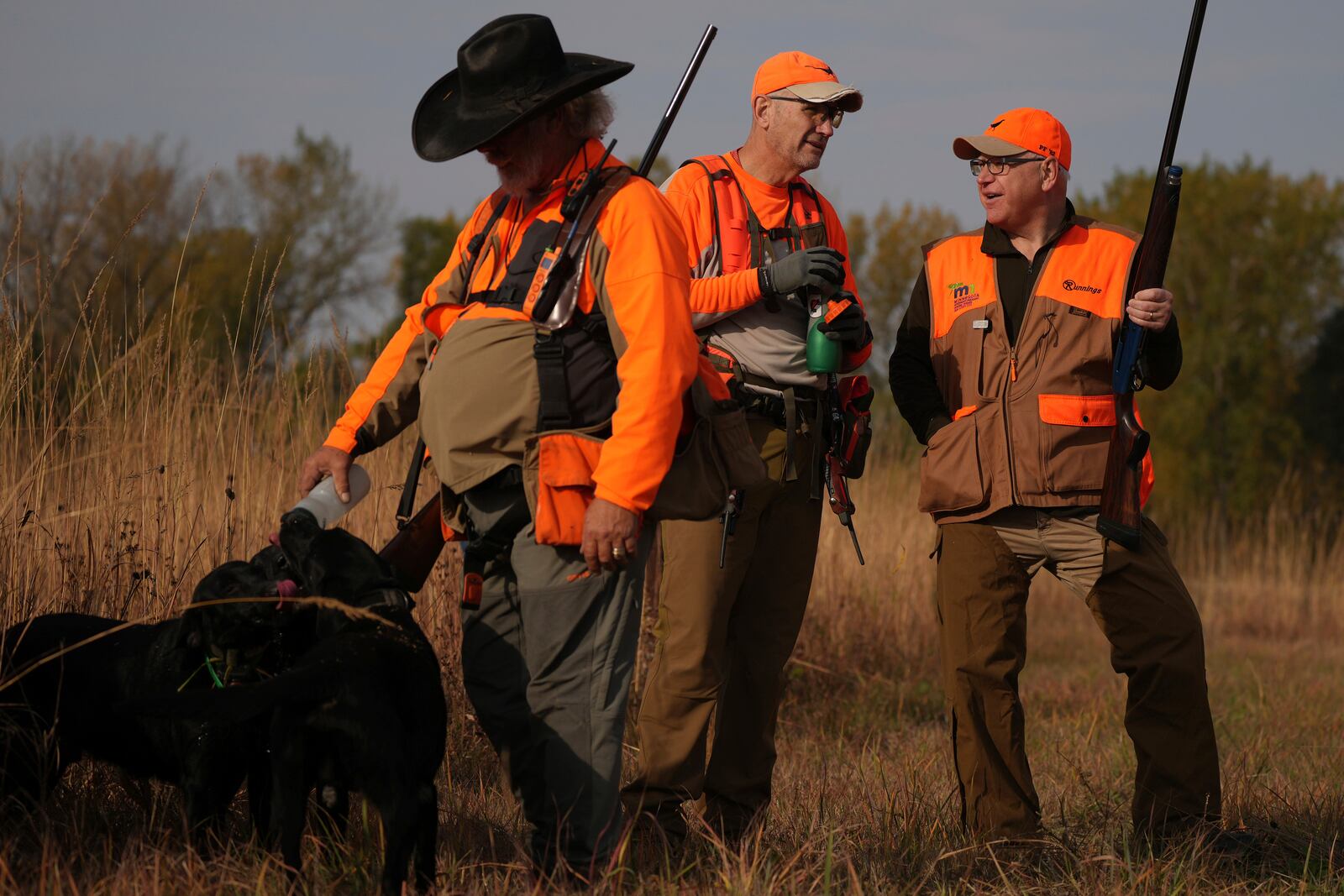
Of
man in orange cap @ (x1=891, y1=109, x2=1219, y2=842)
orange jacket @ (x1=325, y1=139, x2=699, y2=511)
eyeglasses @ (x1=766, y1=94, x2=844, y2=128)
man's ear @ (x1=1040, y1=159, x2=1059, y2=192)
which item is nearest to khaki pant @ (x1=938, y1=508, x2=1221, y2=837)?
man in orange cap @ (x1=891, y1=109, x2=1219, y2=842)

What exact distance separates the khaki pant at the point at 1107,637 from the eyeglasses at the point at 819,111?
1.35 meters

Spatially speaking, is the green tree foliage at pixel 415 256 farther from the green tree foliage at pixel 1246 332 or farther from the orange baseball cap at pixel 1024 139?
the orange baseball cap at pixel 1024 139

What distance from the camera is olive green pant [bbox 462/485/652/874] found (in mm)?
3117

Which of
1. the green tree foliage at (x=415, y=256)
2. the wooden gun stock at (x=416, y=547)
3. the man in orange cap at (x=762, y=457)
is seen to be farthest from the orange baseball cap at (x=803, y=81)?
the green tree foliage at (x=415, y=256)

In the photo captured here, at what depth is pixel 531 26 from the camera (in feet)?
10.4

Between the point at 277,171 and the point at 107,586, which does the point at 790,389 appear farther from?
the point at 277,171

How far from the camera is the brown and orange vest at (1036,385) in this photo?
409cm

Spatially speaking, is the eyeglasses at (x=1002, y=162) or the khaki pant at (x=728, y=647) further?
the eyeglasses at (x=1002, y=162)


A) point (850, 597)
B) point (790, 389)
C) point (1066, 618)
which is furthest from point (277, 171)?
point (790, 389)

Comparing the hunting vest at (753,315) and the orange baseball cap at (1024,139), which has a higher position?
the orange baseball cap at (1024,139)

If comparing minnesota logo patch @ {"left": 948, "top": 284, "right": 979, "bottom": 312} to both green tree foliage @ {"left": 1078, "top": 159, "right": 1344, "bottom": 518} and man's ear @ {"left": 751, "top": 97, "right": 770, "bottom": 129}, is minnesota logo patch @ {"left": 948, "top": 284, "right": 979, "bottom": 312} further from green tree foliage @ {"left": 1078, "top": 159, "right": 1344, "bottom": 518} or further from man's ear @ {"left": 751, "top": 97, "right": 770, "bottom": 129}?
green tree foliage @ {"left": 1078, "top": 159, "right": 1344, "bottom": 518}

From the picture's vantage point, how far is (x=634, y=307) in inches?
118

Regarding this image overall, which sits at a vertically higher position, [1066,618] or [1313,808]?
[1313,808]

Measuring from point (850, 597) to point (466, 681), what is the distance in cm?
486
